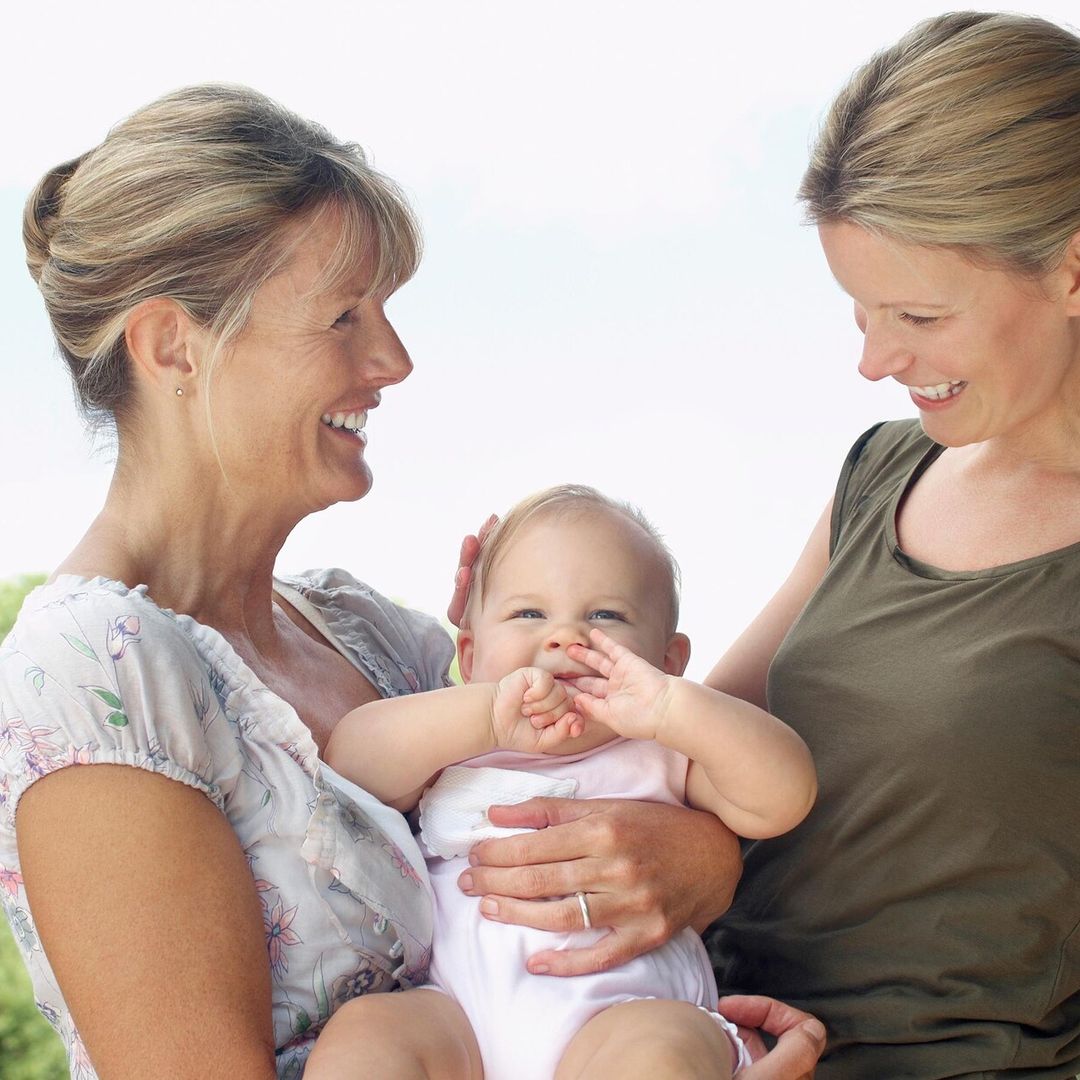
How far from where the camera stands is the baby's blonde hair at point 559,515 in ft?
6.35

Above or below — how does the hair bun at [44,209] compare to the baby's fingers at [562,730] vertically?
above

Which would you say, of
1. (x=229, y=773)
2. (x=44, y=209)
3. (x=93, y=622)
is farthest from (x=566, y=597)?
(x=44, y=209)

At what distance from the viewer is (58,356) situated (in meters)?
1.92

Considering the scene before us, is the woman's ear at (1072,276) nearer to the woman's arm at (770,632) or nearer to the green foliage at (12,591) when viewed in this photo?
the woman's arm at (770,632)

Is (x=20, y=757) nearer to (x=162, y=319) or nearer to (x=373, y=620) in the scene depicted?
(x=162, y=319)

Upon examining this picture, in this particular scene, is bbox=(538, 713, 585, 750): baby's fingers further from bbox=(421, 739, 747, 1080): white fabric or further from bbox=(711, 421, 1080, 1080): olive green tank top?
bbox=(711, 421, 1080, 1080): olive green tank top

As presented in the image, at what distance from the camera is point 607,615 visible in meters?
1.87

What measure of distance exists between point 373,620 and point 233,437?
0.54 m

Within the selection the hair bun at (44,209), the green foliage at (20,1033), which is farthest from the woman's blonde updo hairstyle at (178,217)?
the green foliage at (20,1033)

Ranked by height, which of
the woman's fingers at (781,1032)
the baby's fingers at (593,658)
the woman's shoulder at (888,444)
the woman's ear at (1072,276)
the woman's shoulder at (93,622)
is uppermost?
the woman's ear at (1072,276)

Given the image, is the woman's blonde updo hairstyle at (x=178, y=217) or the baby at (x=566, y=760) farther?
the woman's blonde updo hairstyle at (x=178, y=217)

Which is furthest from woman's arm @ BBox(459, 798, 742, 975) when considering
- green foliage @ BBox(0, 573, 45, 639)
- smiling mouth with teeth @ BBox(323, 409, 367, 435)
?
green foliage @ BBox(0, 573, 45, 639)

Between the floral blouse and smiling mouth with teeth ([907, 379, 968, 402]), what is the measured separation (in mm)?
954

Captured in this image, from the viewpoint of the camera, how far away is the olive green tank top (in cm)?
176
